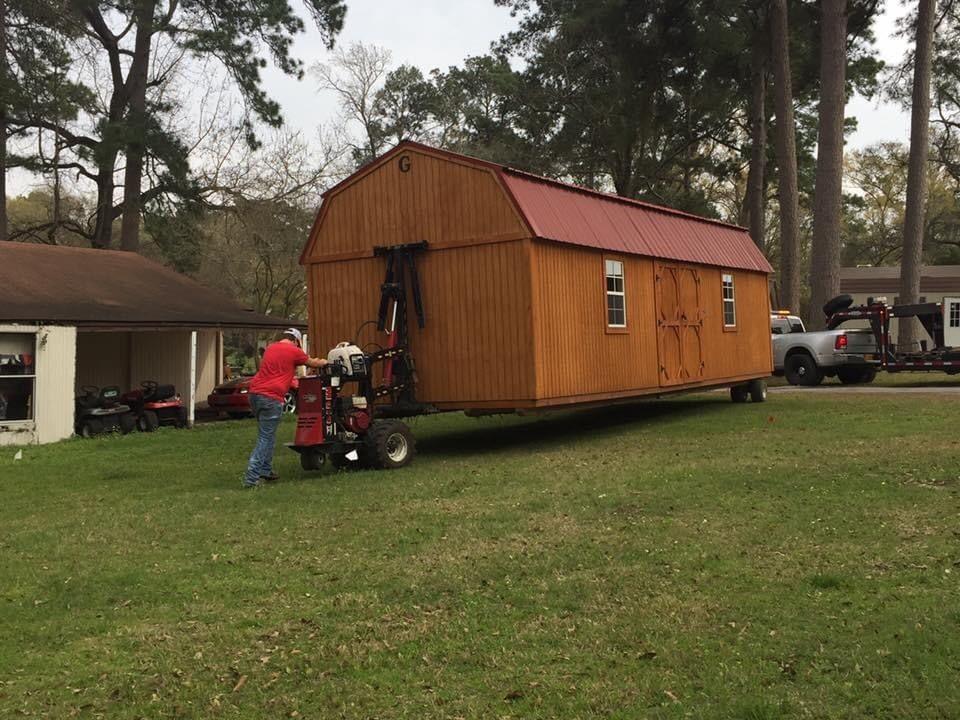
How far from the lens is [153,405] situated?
19.2 metres

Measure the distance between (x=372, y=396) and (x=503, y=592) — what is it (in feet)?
20.7

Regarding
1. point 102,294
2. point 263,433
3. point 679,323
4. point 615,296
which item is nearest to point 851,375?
point 679,323

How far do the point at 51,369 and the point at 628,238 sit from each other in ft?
35.0

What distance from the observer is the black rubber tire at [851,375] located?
75.2ft

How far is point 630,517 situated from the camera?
25.2ft

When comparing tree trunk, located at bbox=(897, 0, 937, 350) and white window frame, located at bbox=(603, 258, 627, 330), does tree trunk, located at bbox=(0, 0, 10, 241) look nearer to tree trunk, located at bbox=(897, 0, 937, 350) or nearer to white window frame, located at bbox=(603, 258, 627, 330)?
white window frame, located at bbox=(603, 258, 627, 330)

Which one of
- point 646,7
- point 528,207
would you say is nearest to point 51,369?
point 528,207

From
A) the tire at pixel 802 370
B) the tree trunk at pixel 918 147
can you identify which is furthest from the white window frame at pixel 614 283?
the tree trunk at pixel 918 147

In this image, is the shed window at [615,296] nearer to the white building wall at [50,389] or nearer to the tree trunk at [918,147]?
the white building wall at [50,389]

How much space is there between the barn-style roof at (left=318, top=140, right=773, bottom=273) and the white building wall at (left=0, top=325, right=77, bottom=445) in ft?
21.6

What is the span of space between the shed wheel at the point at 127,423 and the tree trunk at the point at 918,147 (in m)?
19.7

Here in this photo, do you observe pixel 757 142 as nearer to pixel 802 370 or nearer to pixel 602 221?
pixel 802 370

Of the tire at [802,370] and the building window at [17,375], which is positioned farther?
the tire at [802,370]

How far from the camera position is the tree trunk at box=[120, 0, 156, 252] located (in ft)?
87.9
